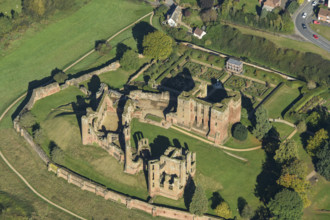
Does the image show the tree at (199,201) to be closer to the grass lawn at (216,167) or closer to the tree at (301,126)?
the grass lawn at (216,167)

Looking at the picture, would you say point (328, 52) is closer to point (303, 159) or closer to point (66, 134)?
point (303, 159)

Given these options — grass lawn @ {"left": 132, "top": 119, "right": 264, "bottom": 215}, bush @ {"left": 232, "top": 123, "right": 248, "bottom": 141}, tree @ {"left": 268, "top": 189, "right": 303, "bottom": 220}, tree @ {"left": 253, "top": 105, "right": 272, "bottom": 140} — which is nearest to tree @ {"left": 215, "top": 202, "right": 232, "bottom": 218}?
grass lawn @ {"left": 132, "top": 119, "right": 264, "bottom": 215}

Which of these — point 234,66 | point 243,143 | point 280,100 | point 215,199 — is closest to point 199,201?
point 215,199

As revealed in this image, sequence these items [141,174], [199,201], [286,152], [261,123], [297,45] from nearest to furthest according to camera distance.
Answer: [199,201], [286,152], [141,174], [261,123], [297,45]

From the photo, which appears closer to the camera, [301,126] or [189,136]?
[189,136]

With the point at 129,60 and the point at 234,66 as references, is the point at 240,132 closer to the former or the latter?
the point at 234,66

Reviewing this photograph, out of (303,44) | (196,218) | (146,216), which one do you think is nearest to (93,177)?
(146,216)

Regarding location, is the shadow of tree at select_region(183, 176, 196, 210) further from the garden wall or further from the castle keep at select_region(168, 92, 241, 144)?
the castle keep at select_region(168, 92, 241, 144)
